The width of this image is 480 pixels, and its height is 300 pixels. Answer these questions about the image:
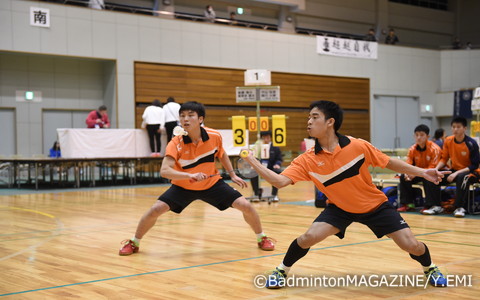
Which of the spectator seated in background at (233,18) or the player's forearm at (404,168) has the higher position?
the spectator seated in background at (233,18)

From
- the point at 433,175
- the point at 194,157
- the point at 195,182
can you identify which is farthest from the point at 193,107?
the point at 433,175

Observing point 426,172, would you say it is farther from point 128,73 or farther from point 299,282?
point 128,73

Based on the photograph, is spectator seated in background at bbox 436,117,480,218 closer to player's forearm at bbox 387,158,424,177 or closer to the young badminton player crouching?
the young badminton player crouching

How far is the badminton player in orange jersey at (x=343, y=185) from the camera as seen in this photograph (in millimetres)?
4207

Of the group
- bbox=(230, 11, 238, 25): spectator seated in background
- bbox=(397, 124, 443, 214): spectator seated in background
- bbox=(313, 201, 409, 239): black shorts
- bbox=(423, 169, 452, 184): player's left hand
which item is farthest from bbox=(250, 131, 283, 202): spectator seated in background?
bbox=(230, 11, 238, 25): spectator seated in background

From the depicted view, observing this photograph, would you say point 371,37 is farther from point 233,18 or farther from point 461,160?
point 461,160

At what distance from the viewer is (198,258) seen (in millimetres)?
5594

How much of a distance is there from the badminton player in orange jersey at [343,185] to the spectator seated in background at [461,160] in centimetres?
450

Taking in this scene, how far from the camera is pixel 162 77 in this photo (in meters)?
21.2

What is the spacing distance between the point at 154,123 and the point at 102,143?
1.59 meters

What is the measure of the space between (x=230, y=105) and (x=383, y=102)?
349 inches

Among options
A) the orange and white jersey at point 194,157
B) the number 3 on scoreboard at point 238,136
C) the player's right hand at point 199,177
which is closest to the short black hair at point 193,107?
Result: the orange and white jersey at point 194,157

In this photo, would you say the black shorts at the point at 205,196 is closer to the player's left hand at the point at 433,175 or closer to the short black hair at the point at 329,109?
the short black hair at the point at 329,109

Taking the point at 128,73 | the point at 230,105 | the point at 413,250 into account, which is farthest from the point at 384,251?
the point at 230,105
